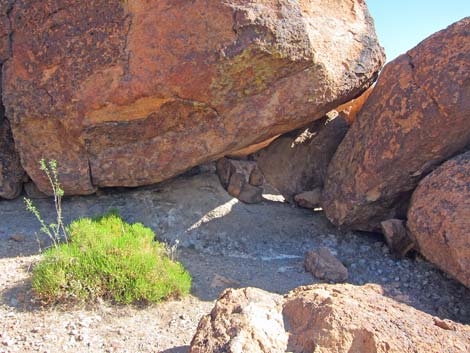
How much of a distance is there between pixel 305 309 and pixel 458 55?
2.60 m

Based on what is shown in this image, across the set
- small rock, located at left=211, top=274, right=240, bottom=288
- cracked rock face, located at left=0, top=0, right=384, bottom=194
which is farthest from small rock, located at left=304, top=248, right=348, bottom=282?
cracked rock face, located at left=0, top=0, right=384, bottom=194

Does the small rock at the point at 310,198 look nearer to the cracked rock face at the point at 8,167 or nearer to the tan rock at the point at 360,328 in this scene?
the tan rock at the point at 360,328

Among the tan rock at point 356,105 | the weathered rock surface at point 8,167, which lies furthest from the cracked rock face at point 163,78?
the weathered rock surface at point 8,167

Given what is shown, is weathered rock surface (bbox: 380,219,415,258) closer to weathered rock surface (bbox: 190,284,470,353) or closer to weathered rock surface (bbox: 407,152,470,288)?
weathered rock surface (bbox: 407,152,470,288)

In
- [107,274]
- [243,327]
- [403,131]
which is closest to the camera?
[243,327]

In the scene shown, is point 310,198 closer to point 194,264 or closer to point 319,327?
point 194,264

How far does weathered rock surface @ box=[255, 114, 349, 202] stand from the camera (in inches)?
→ 185

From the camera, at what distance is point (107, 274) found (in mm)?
2943

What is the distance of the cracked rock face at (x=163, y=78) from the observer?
3643 mm

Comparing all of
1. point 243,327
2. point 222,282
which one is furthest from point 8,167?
point 243,327

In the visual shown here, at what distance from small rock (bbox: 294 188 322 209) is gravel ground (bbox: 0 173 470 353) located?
0.39ft

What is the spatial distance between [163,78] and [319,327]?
8.07 feet

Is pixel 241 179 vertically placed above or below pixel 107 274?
above

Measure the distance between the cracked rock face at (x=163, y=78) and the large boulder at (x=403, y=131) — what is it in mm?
417
